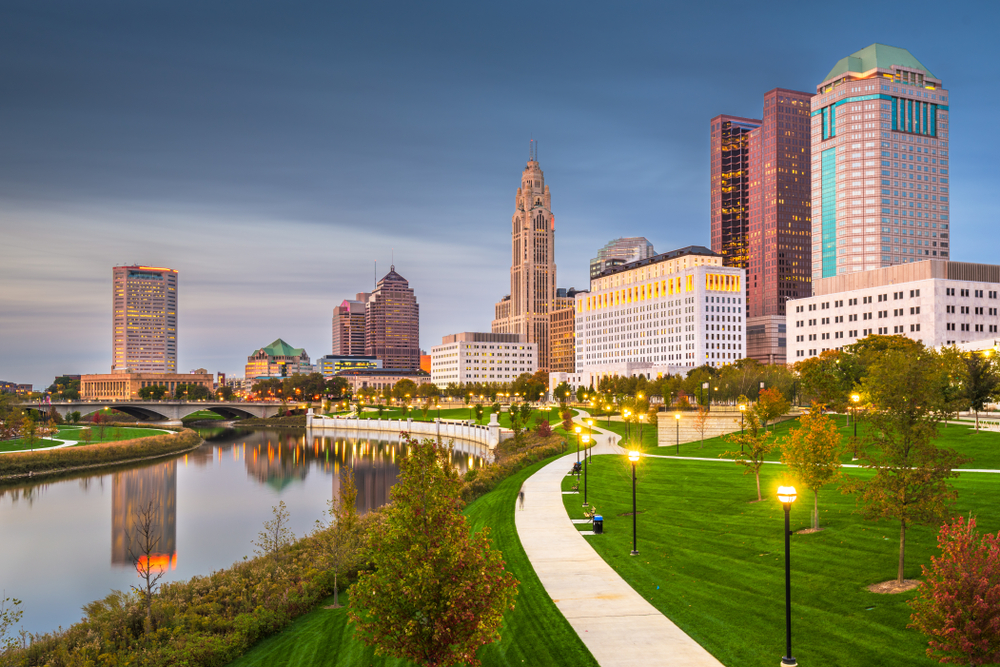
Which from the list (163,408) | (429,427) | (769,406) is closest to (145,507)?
(769,406)

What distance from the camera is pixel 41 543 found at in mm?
46125

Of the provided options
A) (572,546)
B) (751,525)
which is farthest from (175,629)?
(751,525)

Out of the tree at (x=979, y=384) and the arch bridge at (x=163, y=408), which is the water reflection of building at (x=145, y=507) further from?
the arch bridge at (x=163, y=408)

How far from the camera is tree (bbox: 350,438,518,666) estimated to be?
14.9 metres

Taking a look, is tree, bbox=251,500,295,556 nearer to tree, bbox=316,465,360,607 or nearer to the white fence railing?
tree, bbox=316,465,360,607

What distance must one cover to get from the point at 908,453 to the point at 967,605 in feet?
28.2

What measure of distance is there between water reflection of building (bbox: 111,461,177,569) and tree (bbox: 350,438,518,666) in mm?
19922

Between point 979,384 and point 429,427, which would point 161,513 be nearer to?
point 979,384

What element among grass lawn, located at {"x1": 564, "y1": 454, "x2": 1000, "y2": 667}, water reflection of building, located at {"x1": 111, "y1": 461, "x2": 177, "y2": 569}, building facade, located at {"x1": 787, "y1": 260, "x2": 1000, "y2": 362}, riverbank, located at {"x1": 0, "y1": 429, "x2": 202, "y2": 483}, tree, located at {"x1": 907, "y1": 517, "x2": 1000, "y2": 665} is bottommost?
water reflection of building, located at {"x1": 111, "y1": 461, "x2": 177, "y2": 569}

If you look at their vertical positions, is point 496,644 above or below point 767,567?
below

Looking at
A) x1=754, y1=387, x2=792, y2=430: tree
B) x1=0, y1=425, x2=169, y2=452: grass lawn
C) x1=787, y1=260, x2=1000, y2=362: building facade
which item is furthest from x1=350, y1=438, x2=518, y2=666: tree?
x1=787, y1=260, x2=1000, y2=362: building facade

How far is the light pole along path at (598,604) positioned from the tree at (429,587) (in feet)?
13.4

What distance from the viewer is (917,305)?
13012 centimetres

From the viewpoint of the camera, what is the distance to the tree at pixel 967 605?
46.9 feet
